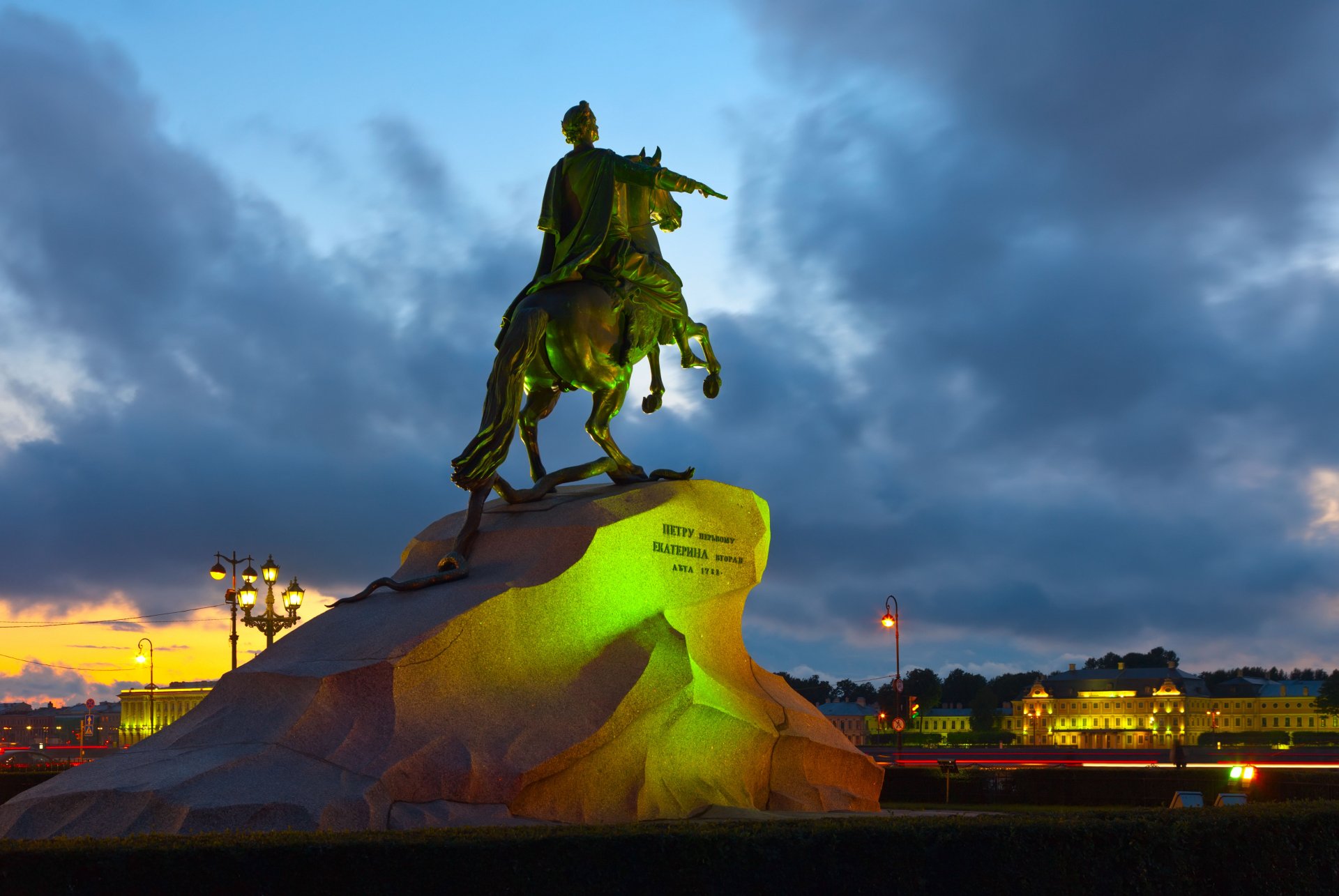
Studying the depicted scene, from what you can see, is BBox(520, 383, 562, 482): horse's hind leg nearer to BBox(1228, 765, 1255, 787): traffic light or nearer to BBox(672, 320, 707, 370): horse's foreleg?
BBox(672, 320, 707, 370): horse's foreleg

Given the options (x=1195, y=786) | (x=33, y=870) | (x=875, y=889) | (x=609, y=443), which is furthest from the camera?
(x=1195, y=786)

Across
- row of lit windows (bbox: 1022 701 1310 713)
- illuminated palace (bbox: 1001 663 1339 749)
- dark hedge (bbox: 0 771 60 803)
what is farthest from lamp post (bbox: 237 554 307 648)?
row of lit windows (bbox: 1022 701 1310 713)

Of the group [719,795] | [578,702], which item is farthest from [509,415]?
[719,795]

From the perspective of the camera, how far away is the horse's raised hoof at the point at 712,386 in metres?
16.7

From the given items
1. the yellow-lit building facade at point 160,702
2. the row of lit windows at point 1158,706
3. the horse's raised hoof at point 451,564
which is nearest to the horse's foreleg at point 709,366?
the horse's raised hoof at point 451,564

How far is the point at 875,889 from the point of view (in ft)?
27.6

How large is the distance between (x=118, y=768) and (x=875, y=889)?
6.71 m

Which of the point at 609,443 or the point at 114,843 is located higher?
the point at 609,443

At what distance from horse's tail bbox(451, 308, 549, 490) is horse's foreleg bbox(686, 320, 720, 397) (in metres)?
2.82

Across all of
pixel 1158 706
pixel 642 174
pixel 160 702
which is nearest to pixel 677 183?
pixel 642 174

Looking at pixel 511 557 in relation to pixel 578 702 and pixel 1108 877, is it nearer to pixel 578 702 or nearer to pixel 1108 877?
pixel 578 702

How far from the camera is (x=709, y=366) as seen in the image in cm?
1667

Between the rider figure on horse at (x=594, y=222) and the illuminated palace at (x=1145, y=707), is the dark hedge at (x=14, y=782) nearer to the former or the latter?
the rider figure on horse at (x=594, y=222)

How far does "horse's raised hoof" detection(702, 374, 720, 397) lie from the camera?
16.7 meters
